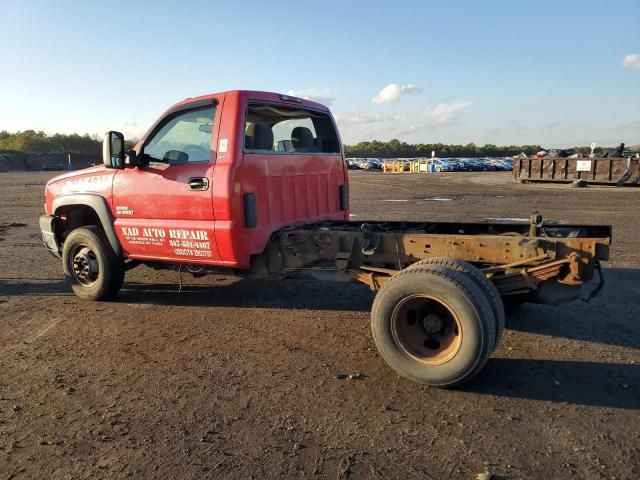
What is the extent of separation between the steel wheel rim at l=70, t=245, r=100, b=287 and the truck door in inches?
23.2

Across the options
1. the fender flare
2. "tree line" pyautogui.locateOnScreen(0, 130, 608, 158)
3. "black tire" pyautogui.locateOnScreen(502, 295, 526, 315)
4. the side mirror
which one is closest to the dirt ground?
"black tire" pyautogui.locateOnScreen(502, 295, 526, 315)

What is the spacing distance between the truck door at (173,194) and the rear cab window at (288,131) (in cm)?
41

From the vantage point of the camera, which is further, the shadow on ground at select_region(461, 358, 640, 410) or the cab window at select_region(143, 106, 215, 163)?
the cab window at select_region(143, 106, 215, 163)

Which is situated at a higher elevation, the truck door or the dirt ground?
the truck door

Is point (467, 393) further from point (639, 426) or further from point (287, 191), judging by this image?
point (287, 191)

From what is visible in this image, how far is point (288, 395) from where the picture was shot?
3633 millimetres

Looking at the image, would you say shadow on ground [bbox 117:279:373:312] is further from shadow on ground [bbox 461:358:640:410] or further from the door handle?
shadow on ground [bbox 461:358:640:410]

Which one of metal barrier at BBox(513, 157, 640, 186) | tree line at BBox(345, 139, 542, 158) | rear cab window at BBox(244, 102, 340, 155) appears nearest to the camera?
rear cab window at BBox(244, 102, 340, 155)

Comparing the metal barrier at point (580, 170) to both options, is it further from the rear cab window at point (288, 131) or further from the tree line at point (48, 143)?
the tree line at point (48, 143)

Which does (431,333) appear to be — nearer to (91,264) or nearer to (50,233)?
(91,264)

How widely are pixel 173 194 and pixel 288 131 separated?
1550mm

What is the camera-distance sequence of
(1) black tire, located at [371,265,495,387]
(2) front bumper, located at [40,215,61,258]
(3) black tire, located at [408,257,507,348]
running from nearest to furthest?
(1) black tire, located at [371,265,495,387]
(3) black tire, located at [408,257,507,348]
(2) front bumper, located at [40,215,61,258]

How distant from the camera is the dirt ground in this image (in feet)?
9.25

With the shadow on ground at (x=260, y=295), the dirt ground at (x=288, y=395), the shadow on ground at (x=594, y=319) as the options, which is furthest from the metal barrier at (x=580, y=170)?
the shadow on ground at (x=260, y=295)
